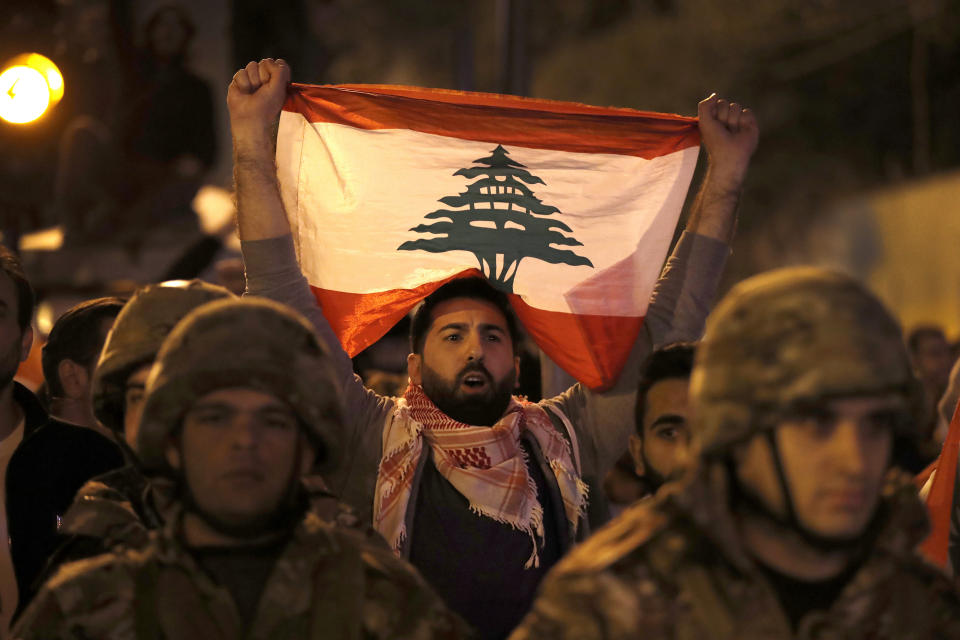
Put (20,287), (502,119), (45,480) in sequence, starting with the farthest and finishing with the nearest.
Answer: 1. (502,119)
2. (20,287)
3. (45,480)

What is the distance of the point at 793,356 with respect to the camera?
2.83 meters

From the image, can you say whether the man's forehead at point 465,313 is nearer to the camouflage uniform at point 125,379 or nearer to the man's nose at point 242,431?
the camouflage uniform at point 125,379

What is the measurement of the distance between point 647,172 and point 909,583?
324cm

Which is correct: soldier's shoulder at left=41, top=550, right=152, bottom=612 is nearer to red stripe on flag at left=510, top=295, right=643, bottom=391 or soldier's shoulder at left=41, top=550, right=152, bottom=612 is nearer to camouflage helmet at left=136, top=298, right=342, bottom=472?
camouflage helmet at left=136, top=298, right=342, bottom=472

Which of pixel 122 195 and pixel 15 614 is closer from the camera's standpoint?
pixel 15 614

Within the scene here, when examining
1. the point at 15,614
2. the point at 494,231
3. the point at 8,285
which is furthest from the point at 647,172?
the point at 15,614

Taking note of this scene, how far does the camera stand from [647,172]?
6047mm

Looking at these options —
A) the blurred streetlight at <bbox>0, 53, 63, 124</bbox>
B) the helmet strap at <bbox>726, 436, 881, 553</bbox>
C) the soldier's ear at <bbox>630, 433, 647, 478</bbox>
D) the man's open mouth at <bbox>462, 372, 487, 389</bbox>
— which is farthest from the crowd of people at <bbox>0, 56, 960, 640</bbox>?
the blurred streetlight at <bbox>0, 53, 63, 124</bbox>

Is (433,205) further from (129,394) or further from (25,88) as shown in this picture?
(25,88)

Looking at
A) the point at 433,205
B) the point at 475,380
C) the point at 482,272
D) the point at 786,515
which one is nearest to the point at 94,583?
the point at 786,515

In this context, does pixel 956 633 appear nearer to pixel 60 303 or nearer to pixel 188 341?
pixel 188 341

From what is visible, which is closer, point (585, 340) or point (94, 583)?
point (94, 583)

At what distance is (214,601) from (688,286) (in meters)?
2.55

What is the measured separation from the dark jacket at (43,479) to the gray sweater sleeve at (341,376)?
2.26 ft
